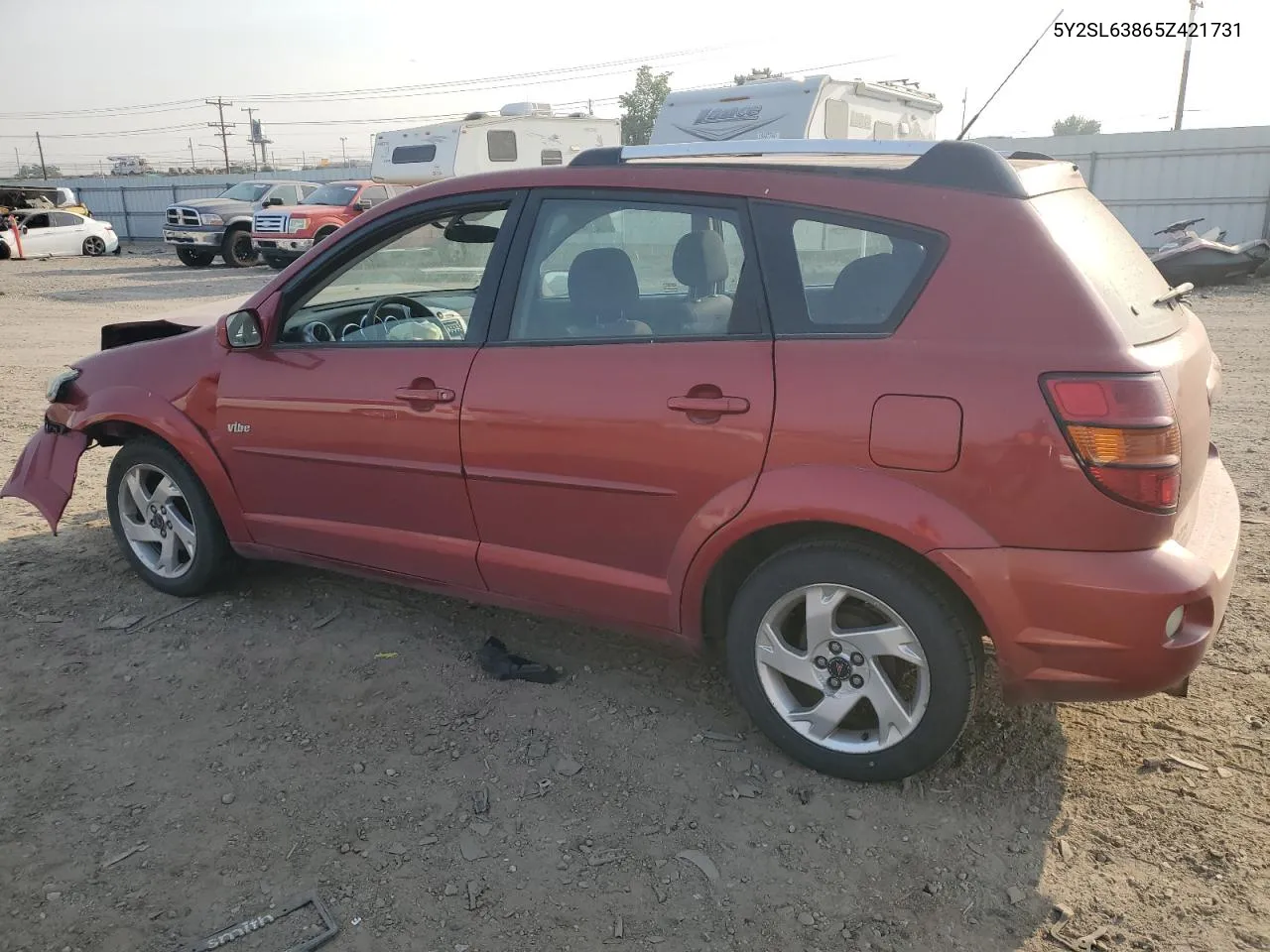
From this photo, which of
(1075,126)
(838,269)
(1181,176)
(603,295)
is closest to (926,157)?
(838,269)

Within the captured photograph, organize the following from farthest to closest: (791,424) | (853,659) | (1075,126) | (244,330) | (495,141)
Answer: (1075,126)
(495,141)
(244,330)
(853,659)
(791,424)

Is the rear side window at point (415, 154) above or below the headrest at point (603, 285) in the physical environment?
above

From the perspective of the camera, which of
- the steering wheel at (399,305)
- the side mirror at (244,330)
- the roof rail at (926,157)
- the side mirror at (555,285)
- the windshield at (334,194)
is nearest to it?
the roof rail at (926,157)

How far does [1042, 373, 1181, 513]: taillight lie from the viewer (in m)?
2.38

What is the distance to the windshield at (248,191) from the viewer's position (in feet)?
78.1

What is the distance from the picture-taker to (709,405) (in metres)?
2.81

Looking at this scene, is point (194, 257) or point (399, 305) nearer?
point (399, 305)

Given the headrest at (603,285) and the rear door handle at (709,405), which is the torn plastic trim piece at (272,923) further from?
the headrest at (603,285)

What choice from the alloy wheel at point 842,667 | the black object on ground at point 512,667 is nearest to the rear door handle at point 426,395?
the black object on ground at point 512,667

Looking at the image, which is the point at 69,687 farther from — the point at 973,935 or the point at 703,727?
the point at 973,935

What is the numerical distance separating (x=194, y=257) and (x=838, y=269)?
2327 centimetres

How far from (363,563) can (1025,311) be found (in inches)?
97.5

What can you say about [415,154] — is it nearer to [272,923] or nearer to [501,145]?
[501,145]

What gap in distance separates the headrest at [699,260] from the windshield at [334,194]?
18.9m
